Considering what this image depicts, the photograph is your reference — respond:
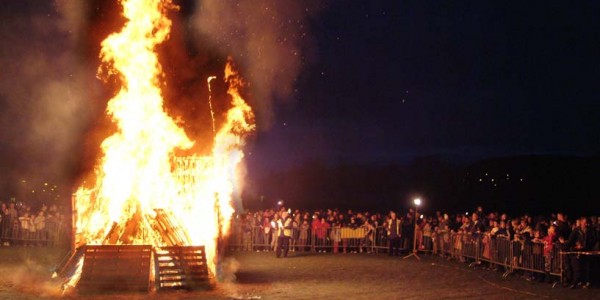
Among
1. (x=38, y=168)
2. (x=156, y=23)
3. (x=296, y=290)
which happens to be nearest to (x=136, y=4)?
(x=156, y=23)

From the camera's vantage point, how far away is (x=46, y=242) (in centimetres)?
2723

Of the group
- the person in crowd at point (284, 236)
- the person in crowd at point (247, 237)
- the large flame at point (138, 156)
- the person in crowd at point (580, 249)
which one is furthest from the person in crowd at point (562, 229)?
the person in crowd at point (247, 237)

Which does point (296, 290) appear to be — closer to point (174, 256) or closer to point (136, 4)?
point (174, 256)

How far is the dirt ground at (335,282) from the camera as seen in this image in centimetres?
1354

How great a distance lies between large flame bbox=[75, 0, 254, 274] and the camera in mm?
15781

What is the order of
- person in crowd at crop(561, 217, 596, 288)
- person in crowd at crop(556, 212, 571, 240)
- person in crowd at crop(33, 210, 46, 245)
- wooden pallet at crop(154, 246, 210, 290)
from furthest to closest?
1. person in crowd at crop(33, 210, 46, 245)
2. person in crowd at crop(556, 212, 571, 240)
3. person in crowd at crop(561, 217, 596, 288)
4. wooden pallet at crop(154, 246, 210, 290)

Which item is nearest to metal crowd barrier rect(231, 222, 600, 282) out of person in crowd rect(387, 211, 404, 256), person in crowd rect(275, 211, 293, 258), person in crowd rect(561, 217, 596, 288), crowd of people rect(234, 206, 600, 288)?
crowd of people rect(234, 206, 600, 288)

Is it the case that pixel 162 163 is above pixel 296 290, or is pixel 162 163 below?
above

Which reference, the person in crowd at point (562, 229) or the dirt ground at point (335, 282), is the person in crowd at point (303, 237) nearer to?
the dirt ground at point (335, 282)

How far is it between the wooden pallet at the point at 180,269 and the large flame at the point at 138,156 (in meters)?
0.79

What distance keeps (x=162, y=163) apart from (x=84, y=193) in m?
2.26

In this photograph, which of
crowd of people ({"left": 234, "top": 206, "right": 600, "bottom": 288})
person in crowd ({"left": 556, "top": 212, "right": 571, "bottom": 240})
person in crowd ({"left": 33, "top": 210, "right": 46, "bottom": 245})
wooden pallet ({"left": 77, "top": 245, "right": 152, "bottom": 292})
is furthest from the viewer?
person in crowd ({"left": 33, "top": 210, "right": 46, "bottom": 245})

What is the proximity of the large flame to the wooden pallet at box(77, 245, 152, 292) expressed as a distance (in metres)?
1.39

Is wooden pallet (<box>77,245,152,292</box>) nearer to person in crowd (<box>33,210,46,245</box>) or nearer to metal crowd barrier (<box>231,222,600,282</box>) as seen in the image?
metal crowd barrier (<box>231,222,600,282</box>)
